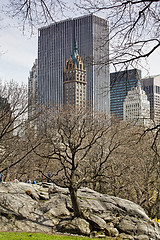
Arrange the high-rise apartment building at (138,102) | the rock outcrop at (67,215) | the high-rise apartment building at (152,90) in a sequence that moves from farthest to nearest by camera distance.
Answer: the rock outcrop at (67,215) → the high-rise apartment building at (138,102) → the high-rise apartment building at (152,90)

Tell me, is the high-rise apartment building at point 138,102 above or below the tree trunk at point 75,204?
above

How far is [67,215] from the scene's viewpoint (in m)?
16.2

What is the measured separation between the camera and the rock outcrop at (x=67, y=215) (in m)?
14.9

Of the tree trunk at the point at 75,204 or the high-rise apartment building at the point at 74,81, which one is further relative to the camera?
the high-rise apartment building at the point at 74,81

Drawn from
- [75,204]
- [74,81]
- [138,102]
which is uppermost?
[74,81]

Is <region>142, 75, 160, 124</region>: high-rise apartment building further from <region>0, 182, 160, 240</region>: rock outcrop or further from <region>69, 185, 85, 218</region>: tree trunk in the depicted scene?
<region>0, 182, 160, 240</region>: rock outcrop

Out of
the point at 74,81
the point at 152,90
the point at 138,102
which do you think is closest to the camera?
the point at 152,90

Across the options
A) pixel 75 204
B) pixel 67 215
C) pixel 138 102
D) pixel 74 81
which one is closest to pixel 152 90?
pixel 138 102

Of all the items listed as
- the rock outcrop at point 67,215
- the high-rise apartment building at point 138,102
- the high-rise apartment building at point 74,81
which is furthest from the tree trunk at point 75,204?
the high-rise apartment building at point 74,81

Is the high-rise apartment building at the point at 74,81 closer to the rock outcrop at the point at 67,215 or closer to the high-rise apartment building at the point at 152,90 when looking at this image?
the high-rise apartment building at the point at 152,90

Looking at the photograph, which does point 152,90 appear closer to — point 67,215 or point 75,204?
point 75,204

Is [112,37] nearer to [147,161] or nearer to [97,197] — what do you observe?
[97,197]

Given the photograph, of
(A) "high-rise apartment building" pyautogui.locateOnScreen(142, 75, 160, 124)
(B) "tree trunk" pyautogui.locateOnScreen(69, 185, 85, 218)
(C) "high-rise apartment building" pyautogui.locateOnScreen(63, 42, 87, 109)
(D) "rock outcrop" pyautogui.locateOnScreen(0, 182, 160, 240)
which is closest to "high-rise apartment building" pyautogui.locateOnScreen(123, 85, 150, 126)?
(A) "high-rise apartment building" pyautogui.locateOnScreen(142, 75, 160, 124)

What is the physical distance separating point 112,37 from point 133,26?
1.66 feet
